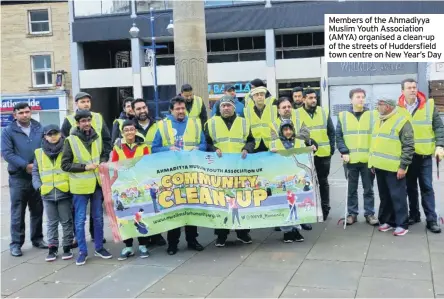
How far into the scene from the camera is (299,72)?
27047 millimetres

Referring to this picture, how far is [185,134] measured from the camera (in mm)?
6418

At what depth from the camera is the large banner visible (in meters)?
6.13

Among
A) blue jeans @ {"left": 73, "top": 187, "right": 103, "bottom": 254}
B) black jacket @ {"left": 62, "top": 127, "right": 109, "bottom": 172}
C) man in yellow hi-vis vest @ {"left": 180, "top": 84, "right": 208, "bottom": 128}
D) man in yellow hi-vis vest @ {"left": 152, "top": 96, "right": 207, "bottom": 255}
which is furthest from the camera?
man in yellow hi-vis vest @ {"left": 180, "top": 84, "right": 208, "bottom": 128}

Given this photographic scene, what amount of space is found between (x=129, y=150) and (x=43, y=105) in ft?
85.0

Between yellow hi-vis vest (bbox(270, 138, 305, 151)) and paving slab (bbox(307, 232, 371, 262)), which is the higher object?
yellow hi-vis vest (bbox(270, 138, 305, 151))

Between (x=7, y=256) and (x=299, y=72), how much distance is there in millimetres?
22430

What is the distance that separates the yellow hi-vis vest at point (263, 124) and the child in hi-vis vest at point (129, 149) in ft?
5.46

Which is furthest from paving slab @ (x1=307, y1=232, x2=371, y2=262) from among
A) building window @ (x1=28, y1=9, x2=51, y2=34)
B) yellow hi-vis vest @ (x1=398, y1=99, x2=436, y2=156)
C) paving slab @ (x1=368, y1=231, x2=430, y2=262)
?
building window @ (x1=28, y1=9, x2=51, y2=34)

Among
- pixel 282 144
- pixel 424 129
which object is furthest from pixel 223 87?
pixel 282 144

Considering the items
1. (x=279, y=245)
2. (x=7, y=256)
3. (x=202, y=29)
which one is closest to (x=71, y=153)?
(x=7, y=256)

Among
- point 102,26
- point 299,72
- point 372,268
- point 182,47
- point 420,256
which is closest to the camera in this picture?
point 372,268

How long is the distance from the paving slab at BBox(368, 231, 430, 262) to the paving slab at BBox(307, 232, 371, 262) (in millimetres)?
112

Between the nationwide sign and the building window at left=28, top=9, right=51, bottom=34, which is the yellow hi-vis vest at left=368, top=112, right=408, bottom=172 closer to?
the nationwide sign

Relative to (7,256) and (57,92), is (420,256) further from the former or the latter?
(57,92)
